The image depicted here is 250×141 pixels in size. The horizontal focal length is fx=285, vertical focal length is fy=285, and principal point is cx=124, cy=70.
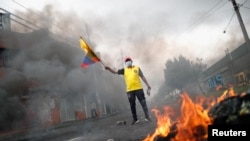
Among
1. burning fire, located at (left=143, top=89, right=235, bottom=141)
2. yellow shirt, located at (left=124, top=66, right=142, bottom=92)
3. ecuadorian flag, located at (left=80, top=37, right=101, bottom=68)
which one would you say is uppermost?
ecuadorian flag, located at (left=80, top=37, right=101, bottom=68)

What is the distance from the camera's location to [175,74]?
52.8 meters

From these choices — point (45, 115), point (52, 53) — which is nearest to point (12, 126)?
point (45, 115)

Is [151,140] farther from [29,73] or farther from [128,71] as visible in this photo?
[29,73]

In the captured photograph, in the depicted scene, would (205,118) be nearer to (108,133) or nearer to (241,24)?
(108,133)

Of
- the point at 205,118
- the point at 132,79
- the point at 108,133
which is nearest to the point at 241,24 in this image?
the point at 132,79

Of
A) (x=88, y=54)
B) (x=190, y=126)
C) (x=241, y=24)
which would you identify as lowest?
(x=190, y=126)

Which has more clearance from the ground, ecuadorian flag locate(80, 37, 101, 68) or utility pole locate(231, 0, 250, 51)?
utility pole locate(231, 0, 250, 51)

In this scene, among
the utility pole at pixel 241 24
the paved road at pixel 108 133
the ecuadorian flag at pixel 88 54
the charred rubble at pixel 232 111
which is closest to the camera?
the charred rubble at pixel 232 111

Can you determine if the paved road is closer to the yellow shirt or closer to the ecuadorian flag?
the yellow shirt

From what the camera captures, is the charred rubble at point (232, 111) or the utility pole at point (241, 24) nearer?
the charred rubble at point (232, 111)

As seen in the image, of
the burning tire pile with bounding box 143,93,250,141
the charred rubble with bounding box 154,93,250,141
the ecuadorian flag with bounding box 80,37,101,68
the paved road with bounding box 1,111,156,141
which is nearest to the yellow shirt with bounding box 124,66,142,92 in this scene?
the paved road with bounding box 1,111,156,141

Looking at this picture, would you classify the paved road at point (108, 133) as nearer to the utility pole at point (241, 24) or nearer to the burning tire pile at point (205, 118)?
the burning tire pile at point (205, 118)

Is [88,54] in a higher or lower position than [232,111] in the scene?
higher

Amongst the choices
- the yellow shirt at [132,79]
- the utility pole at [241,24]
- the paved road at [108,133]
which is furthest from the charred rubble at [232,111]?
the utility pole at [241,24]
